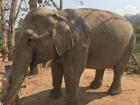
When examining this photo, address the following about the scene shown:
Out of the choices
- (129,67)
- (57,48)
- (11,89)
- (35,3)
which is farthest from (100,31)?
(129,67)

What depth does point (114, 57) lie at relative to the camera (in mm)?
8039

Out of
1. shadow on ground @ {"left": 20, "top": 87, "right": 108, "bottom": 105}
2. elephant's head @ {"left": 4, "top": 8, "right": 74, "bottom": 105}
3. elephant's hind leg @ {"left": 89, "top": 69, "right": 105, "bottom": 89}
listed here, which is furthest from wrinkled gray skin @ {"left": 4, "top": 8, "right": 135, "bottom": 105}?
elephant's hind leg @ {"left": 89, "top": 69, "right": 105, "bottom": 89}

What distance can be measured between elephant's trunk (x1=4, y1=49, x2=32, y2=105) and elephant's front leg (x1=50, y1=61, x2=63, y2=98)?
1.53 meters

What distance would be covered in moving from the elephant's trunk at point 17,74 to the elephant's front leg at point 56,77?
1530 mm

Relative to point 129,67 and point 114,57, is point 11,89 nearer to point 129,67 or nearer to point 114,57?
point 114,57

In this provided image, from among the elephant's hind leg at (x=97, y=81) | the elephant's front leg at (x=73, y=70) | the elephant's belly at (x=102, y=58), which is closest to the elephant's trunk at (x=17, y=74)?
the elephant's front leg at (x=73, y=70)

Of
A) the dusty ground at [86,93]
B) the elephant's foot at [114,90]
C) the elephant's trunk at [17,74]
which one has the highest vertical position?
the elephant's trunk at [17,74]

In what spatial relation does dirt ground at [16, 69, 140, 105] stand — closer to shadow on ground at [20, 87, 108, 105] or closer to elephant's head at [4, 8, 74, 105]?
shadow on ground at [20, 87, 108, 105]

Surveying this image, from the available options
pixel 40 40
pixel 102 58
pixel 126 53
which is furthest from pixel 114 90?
pixel 40 40

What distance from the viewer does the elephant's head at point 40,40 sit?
6.36 m

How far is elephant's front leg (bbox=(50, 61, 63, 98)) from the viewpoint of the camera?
26.0 feet

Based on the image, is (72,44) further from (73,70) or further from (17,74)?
(17,74)

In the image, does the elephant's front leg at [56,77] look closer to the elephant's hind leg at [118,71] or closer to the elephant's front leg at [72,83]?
the elephant's front leg at [72,83]

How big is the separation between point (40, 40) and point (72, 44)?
64cm
